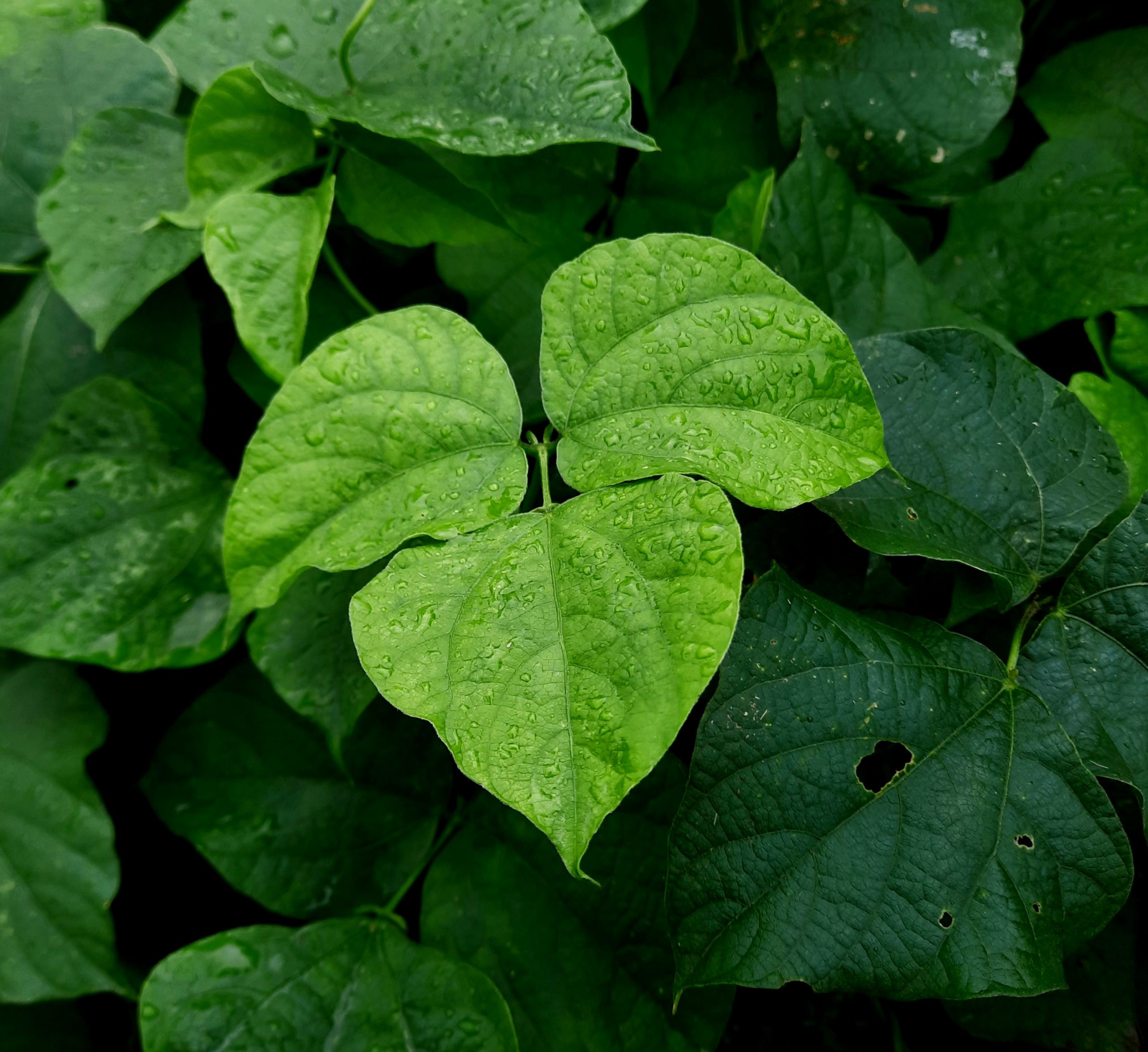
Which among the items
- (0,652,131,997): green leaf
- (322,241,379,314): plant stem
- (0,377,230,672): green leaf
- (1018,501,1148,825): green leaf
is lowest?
(0,652,131,997): green leaf

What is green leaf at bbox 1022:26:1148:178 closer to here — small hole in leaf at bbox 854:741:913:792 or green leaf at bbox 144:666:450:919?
small hole in leaf at bbox 854:741:913:792

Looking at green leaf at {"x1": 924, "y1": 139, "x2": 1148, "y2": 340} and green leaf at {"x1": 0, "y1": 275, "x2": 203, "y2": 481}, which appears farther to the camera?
green leaf at {"x1": 0, "y1": 275, "x2": 203, "y2": 481}

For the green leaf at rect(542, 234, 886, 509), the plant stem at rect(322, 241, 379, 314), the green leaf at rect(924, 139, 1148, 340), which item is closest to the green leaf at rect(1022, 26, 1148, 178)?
the green leaf at rect(924, 139, 1148, 340)

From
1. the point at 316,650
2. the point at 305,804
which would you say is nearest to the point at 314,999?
the point at 305,804

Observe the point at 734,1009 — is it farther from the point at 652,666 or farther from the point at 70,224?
the point at 70,224

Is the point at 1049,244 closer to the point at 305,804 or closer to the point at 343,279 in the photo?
the point at 343,279

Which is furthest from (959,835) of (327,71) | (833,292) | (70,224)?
(70,224)
